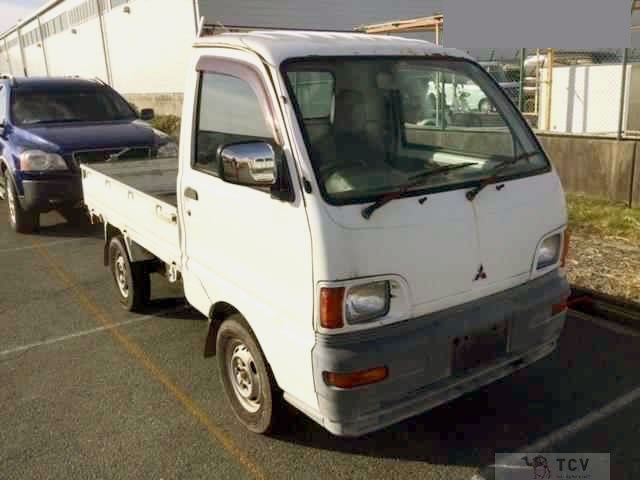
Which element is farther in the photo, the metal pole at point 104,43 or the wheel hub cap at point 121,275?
the metal pole at point 104,43

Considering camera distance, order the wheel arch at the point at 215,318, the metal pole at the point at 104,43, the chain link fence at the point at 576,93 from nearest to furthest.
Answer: the wheel arch at the point at 215,318
the chain link fence at the point at 576,93
the metal pole at the point at 104,43

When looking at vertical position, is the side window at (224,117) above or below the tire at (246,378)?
above

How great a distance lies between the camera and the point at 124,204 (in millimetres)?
4930

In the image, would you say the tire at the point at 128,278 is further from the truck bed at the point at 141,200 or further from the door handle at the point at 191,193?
the door handle at the point at 191,193

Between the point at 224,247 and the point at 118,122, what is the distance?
6.04 meters

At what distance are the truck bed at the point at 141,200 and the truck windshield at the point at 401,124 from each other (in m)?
1.32

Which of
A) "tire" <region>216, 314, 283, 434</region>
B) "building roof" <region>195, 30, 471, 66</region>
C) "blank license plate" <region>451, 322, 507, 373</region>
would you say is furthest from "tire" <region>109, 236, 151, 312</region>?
"blank license plate" <region>451, 322, 507, 373</region>

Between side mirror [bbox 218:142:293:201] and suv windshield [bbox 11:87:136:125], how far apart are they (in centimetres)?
652

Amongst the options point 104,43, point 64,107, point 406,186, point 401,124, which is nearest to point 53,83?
point 64,107

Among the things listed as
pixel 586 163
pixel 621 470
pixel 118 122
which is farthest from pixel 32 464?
pixel 586 163

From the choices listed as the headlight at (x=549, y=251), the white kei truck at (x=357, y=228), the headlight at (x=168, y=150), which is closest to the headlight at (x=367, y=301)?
the white kei truck at (x=357, y=228)

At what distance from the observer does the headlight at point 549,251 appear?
3305 mm

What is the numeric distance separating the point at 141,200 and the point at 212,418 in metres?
1.75

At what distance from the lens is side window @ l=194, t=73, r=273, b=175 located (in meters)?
3.19
